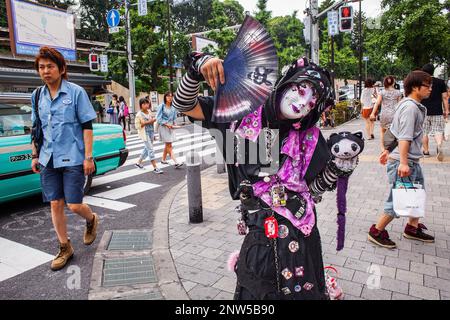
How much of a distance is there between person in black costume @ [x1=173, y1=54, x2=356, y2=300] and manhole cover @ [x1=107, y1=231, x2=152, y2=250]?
7.88 feet

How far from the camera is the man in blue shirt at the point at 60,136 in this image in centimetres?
320

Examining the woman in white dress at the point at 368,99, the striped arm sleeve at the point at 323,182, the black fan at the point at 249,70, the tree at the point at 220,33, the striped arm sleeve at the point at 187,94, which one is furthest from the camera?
the tree at the point at 220,33

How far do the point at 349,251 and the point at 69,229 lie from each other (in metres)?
3.31

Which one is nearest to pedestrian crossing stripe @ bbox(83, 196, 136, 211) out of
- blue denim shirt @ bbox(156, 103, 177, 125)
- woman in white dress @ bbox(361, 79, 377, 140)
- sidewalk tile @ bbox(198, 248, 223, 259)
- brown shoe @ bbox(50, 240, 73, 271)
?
brown shoe @ bbox(50, 240, 73, 271)

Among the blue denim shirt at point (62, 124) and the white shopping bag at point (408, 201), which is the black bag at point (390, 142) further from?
the blue denim shirt at point (62, 124)

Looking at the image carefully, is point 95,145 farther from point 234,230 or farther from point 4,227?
point 234,230

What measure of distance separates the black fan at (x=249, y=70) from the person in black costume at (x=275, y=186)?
0.17m

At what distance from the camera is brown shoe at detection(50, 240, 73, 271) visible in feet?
11.0

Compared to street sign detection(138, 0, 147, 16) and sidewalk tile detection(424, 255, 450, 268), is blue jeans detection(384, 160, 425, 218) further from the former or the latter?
street sign detection(138, 0, 147, 16)

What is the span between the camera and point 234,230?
166 inches

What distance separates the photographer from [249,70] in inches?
56.5

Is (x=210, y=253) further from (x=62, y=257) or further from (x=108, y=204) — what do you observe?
(x=108, y=204)

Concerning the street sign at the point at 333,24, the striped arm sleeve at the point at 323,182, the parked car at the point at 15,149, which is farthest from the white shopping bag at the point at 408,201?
the street sign at the point at 333,24

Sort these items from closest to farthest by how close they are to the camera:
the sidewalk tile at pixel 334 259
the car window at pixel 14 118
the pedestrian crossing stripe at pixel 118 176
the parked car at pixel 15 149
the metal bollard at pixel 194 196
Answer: the sidewalk tile at pixel 334 259 < the metal bollard at pixel 194 196 < the parked car at pixel 15 149 < the car window at pixel 14 118 < the pedestrian crossing stripe at pixel 118 176
